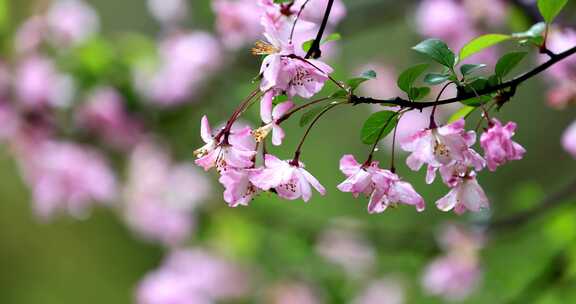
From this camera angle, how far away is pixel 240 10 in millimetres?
1078

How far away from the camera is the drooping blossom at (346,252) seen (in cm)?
168

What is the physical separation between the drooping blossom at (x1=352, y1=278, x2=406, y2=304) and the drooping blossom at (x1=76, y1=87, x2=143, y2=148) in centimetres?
58

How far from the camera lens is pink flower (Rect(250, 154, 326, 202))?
49cm

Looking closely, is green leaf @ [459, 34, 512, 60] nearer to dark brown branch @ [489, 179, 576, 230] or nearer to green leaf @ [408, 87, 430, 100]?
green leaf @ [408, 87, 430, 100]

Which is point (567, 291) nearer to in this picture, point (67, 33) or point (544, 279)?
point (544, 279)

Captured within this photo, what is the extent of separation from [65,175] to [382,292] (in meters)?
0.72

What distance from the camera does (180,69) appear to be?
1.53 meters

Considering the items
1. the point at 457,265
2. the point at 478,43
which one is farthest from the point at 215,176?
the point at 478,43

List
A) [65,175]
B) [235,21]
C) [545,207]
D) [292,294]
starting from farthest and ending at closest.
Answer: [292,294]
[65,175]
[545,207]
[235,21]

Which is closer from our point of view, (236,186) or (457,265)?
(236,186)

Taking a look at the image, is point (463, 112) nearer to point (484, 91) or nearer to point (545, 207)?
point (484, 91)

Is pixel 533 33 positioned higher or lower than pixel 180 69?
lower

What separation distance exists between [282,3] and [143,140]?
1123mm

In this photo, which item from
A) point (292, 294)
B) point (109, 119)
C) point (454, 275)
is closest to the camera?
point (454, 275)
